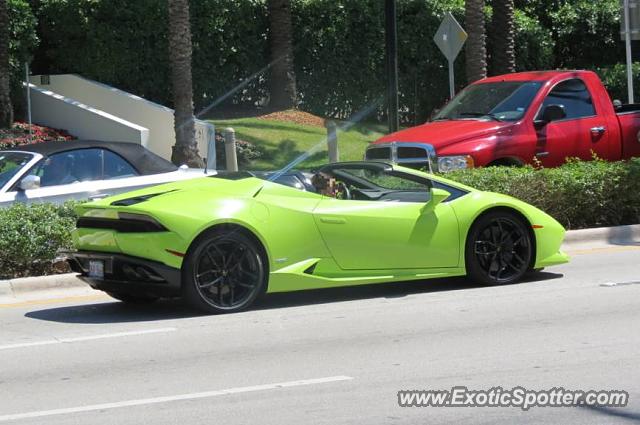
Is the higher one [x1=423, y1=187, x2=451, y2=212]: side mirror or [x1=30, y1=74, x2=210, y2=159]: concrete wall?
[x1=30, y1=74, x2=210, y2=159]: concrete wall

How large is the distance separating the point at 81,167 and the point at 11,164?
77cm

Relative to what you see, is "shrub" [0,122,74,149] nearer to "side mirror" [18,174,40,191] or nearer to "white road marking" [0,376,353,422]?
"side mirror" [18,174,40,191]

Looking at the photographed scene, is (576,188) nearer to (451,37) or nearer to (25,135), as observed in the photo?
(451,37)

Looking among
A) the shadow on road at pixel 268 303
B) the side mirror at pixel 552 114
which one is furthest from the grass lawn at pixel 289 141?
the shadow on road at pixel 268 303

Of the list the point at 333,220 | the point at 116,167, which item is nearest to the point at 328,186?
the point at 333,220

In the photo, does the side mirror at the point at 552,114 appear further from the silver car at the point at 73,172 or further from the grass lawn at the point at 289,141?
the grass lawn at the point at 289,141

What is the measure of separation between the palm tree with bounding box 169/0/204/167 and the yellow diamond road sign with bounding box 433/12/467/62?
16.6 feet

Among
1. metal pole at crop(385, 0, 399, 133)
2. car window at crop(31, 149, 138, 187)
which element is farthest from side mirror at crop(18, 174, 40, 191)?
metal pole at crop(385, 0, 399, 133)

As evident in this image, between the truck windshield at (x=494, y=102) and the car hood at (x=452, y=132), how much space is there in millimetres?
234

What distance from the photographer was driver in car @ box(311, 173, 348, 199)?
9.73 meters

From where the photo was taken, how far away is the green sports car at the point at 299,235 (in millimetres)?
8930

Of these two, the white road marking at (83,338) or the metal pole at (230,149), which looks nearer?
the white road marking at (83,338)

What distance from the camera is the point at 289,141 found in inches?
923

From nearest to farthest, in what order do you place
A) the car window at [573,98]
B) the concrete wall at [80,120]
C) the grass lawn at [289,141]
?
1. the car window at [573,98]
2. the concrete wall at [80,120]
3. the grass lawn at [289,141]
